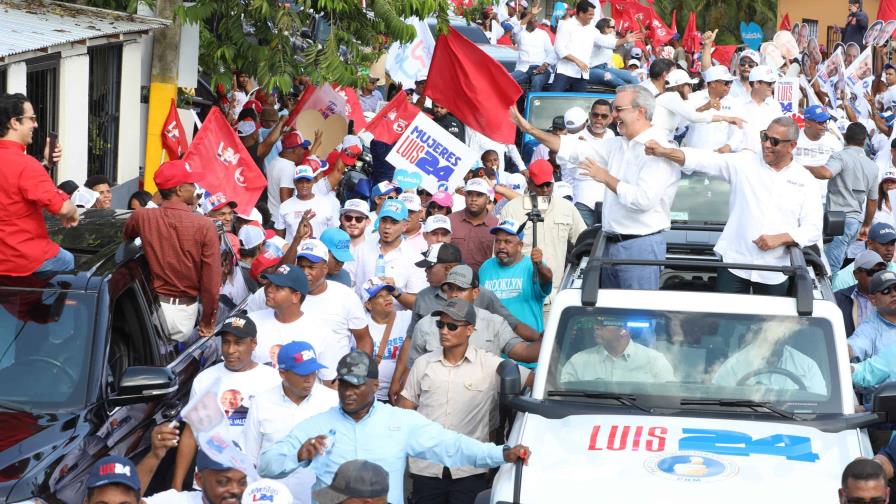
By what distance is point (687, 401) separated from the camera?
7.42 metres

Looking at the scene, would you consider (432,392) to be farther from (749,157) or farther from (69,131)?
(69,131)

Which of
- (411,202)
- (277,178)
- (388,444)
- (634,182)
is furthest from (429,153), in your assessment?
(388,444)

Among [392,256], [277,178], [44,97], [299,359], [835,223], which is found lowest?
[277,178]

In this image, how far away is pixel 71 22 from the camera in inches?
524

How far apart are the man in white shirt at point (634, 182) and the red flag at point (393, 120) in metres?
5.77

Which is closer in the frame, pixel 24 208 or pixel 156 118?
pixel 24 208

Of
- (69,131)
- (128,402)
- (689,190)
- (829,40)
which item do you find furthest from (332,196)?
(829,40)

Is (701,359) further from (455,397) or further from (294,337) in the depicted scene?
(294,337)

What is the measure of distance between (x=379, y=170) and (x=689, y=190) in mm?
5289

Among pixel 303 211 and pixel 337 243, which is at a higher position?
pixel 337 243

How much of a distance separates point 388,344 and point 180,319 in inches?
62.1

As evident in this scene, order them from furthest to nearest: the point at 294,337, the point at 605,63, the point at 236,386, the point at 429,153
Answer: the point at 605,63 → the point at 429,153 → the point at 294,337 → the point at 236,386

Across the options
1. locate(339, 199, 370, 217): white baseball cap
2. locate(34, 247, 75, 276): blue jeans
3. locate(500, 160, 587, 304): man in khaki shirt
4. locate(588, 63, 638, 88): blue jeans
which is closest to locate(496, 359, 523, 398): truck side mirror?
locate(34, 247, 75, 276): blue jeans

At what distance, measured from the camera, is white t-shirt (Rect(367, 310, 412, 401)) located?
977cm
